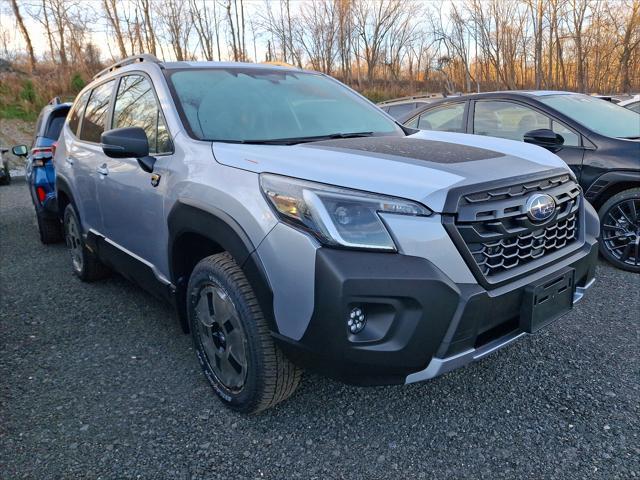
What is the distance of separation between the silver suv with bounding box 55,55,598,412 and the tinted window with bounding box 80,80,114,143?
0.74 meters

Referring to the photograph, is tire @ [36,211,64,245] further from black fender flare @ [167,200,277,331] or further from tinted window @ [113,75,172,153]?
black fender flare @ [167,200,277,331]

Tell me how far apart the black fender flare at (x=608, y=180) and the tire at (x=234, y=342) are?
3.28 metres

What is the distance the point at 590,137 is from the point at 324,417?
3.46 meters

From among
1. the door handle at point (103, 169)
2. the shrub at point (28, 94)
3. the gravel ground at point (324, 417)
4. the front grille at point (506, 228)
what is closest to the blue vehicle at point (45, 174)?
the door handle at point (103, 169)

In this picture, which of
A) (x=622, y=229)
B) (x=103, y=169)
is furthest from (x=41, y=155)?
(x=622, y=229)

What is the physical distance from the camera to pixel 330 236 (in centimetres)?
170

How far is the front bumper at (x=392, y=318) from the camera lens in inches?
65.5

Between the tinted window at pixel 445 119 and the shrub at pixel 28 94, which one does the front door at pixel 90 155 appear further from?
the shrub at pixel 28 94

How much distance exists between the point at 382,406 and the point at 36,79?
21794mm

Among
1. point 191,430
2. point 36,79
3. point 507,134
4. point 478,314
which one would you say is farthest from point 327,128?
point 36,79

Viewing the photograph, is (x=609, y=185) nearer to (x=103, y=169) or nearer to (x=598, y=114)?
(x=598, y=114)

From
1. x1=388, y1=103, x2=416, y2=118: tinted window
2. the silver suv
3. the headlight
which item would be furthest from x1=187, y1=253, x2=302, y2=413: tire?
x1=388, y1=103, x2=416, y2=118: tinted window

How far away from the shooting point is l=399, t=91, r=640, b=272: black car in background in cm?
396

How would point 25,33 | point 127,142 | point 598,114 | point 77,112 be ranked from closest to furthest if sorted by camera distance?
point 127,142
point 77,112
point 598,114
point 25,33
